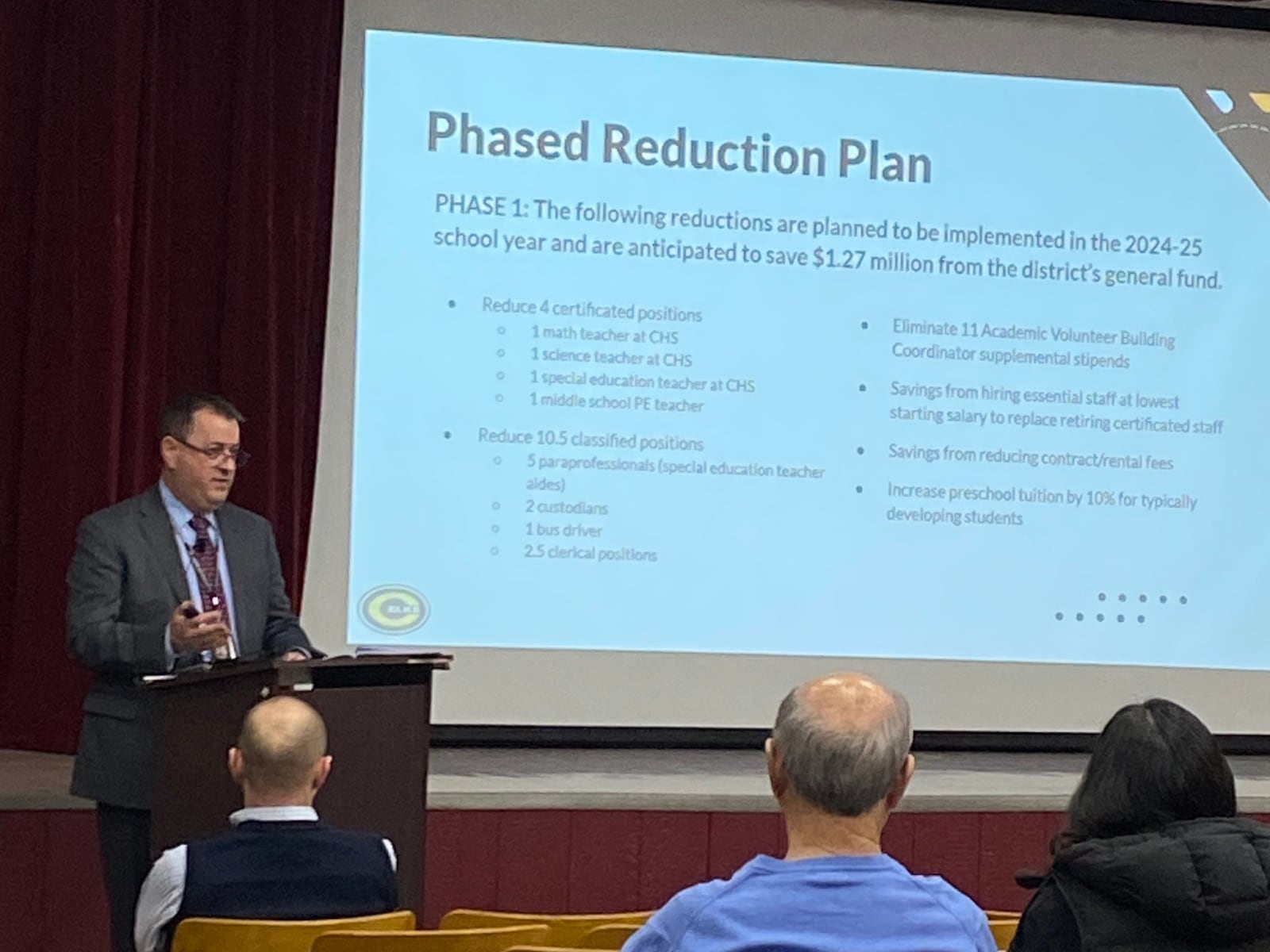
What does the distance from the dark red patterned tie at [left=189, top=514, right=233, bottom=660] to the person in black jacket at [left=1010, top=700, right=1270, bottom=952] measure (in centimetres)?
209

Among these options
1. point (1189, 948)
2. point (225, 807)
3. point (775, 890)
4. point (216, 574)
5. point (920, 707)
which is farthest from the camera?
point (920, 707)

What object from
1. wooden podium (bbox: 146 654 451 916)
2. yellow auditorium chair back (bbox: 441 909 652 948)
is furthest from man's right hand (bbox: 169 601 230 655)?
yellow auditorium chair back (bbox: 441 909 652 948)

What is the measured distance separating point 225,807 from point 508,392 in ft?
5.80

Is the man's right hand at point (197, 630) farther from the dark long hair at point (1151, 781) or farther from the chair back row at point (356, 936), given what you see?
the dark long hair at point (1151, 781)

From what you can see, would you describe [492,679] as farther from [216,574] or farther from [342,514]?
[216,574]

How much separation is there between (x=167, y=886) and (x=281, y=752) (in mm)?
252

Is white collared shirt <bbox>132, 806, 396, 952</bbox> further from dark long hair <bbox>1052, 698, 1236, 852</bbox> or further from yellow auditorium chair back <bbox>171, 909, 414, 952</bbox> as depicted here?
dark long hair <bbox>1052, 698, 1236, 852</bbox>

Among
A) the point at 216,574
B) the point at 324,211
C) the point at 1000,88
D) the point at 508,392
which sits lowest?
the point at 216,574

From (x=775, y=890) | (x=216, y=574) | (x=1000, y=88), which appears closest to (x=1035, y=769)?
(x=1000, y=88)

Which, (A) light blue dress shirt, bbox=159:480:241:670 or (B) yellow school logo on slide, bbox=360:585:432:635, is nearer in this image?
(A) light blue dress shirt, bbox=159:480:241:670

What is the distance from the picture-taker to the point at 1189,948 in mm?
2084

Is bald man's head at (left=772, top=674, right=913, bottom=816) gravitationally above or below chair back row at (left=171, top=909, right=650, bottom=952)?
above

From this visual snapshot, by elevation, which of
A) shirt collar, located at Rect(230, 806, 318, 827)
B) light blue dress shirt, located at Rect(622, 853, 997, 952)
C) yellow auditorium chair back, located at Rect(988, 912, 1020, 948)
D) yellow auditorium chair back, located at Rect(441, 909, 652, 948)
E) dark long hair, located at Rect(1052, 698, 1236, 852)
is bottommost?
yellow auditorium chair back, located at Rect(441, 909, 652, 948)

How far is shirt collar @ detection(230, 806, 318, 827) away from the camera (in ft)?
8.80
